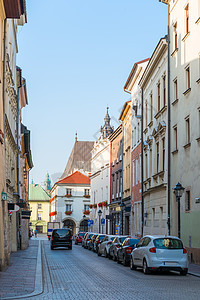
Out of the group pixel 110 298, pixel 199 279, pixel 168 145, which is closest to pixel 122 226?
pixel 168 145

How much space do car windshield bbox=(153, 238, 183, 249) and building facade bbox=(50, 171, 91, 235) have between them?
277 ft

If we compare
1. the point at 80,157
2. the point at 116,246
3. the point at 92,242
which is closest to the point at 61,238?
the point at 92,242

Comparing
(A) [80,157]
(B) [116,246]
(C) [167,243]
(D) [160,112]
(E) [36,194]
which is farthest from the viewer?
(E) [36,194]

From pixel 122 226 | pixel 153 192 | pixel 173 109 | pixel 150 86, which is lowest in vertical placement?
pixel 122 226

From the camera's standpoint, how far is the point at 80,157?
131 m

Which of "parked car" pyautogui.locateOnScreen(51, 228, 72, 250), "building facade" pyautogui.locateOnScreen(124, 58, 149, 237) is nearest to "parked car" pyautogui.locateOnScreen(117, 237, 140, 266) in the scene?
"building facade" pyautogui.locateOnScreen(124, 58, 149, 237)

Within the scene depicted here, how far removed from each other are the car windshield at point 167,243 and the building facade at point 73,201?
84.4 metres

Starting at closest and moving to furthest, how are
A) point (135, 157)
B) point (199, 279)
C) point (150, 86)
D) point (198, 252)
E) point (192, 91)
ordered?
point (199, 279)
point (198, 252)
point (192, 91)
point (150, 86)
point (135, 157)

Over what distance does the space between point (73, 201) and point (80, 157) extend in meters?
25.7

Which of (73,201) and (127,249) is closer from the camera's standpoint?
(127,249)

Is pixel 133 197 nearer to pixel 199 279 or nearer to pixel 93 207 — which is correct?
pixel 199 279

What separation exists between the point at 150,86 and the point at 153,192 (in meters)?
8.09

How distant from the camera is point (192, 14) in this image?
85.6 ft

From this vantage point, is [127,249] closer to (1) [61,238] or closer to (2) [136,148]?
(2) [136,148]
